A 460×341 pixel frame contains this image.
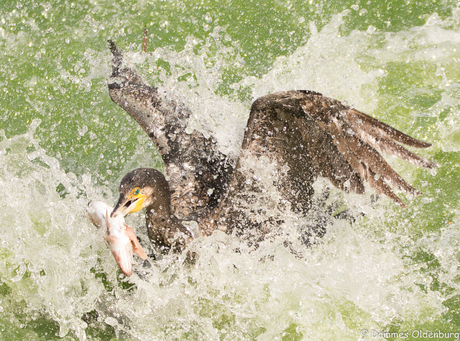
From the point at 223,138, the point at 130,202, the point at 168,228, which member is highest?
the point at 223,138

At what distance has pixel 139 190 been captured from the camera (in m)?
2.79

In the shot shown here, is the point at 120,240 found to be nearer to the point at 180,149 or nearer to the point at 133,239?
the point at 133,239

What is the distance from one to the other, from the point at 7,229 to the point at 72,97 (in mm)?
1704

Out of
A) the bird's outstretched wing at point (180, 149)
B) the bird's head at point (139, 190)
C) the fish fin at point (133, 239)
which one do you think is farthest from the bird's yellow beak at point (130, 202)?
the bird's outstretched wing at point (180, 149)

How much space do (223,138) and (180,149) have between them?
359 millimetres

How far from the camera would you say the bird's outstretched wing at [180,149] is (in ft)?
10.5

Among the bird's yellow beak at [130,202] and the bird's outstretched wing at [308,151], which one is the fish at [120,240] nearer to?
the bird's yellow beak at [130,202]

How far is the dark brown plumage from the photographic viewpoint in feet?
8.62

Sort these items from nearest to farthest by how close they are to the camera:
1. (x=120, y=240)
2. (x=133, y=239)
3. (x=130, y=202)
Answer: (x=120, y=240) < (x=133, y=239) < (x=130, y=202)

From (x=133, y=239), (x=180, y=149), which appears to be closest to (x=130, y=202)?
(x=133, y=239)

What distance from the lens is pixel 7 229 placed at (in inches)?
122

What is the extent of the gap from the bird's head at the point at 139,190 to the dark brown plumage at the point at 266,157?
22mm

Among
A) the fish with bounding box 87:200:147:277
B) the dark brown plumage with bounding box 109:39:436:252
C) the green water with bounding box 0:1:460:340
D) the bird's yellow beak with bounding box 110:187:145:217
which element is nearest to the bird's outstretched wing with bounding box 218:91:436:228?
the dark brown plumage with bounding box 109:39:436:252

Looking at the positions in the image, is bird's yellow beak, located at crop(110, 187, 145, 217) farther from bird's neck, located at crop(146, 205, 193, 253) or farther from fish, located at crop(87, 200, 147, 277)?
bird's neck, located at crop(146, 205, 193, 253)
